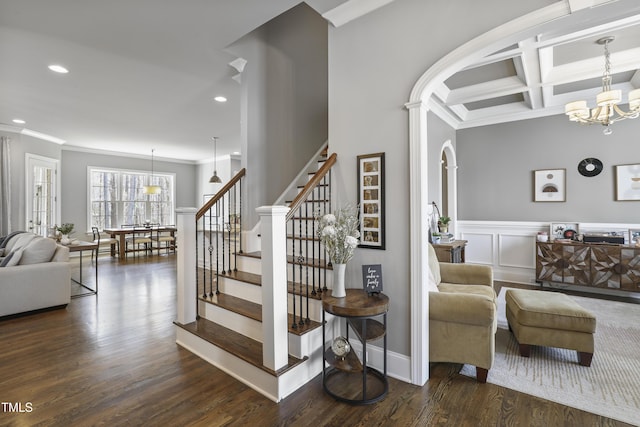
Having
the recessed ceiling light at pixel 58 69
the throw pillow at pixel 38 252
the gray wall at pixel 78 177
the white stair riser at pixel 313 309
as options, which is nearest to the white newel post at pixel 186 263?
Answer: the white stair riser at pixel 313 309

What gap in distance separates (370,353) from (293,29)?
381cm

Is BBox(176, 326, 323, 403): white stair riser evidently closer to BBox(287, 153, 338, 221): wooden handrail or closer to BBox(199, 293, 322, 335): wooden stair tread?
BBox(199, 293, 322, 335): wooden stair tread

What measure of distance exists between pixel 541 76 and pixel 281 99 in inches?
124

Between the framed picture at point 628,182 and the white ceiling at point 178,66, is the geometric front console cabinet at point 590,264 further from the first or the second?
the white ceiling at point 178,66

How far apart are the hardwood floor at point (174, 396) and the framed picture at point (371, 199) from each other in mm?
1084

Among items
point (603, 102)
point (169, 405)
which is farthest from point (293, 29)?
point (169, 405)

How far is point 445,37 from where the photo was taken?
2.10 m

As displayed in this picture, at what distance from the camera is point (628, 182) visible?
4316 millimetres

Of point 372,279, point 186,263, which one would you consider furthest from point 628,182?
point 186,263

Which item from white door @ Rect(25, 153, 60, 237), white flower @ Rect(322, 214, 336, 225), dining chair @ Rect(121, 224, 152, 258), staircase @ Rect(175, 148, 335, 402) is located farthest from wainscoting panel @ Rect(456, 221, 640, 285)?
white door @ Rect(25, 153, 60, 237)

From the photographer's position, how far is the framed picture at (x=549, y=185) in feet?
15.7

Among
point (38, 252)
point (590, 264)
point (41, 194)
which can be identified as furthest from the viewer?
point (41, 194)

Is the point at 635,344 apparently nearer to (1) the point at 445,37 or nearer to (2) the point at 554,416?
(2) the point at 554,416

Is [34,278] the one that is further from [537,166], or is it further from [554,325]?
[537,166]
